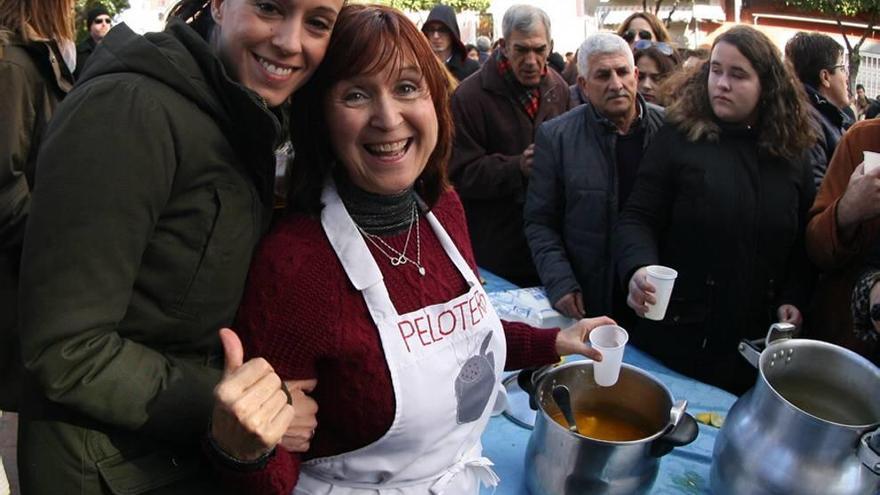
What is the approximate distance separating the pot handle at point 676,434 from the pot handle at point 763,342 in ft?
0.65

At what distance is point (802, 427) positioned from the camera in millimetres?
1236

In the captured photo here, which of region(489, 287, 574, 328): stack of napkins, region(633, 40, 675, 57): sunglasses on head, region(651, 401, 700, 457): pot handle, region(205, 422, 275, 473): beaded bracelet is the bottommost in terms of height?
region(489, 287, 574, 328): stack of napkins

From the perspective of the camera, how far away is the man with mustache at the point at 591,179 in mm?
2500

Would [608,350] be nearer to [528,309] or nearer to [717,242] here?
[528,309]

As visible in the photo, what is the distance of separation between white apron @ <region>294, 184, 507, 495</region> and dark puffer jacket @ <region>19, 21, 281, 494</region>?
0.63ft

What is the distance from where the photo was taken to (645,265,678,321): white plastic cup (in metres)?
1.81

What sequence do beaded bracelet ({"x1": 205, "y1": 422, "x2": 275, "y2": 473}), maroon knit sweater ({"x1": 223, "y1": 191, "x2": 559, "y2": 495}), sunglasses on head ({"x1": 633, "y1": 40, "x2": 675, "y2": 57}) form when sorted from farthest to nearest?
sunglasses on head ({"x1": 633, "y1": 40, "x2": 675, "y2": 57}) → maroon knit sweater ({"x1": 223, "y1": 191, "x2": 559, "y2": 495}) → beaded bracelet ({"x1": 205, "y1": 422, "x2": 275, "y2": 473})

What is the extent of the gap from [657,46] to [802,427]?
3011mm

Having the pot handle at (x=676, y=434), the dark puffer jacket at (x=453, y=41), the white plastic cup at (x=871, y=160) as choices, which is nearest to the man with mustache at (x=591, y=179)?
the white plastic cup at (x=871, y=160)

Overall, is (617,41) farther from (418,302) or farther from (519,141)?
(418,302)

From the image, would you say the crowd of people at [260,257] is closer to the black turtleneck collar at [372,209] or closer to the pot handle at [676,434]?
the black turtleneck collar at [372,209]

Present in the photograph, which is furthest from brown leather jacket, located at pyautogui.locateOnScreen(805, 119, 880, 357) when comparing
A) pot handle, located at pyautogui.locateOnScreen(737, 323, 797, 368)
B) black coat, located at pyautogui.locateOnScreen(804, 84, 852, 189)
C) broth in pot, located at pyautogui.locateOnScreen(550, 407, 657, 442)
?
broth in pot, located at pyautogui.locateOnScreen(550, 407, 657, 442)

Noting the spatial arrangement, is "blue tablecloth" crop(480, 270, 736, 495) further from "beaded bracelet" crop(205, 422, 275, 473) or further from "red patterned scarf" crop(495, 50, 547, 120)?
"red patterned scarf" crop(495, 50, 547, 120)

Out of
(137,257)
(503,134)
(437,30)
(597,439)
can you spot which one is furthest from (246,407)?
(437,30)
